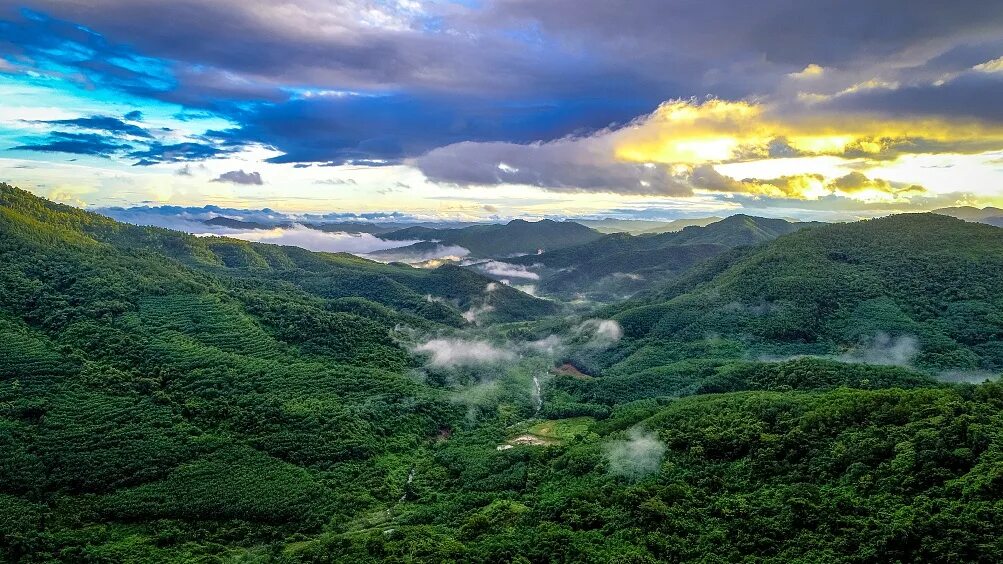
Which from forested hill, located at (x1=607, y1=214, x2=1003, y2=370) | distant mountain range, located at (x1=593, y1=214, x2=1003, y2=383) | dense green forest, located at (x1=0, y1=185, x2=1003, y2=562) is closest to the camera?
dense green forest, located at (x1=0, y1=185, x2=1003, y2=562)

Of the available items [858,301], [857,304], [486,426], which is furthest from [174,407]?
[858,301]

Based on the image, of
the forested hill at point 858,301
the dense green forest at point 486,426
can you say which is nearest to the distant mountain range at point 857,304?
the forested hill at point 858,301

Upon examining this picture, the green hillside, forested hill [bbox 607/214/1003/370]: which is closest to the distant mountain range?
forested hill [bbox 607/214/1003/370]

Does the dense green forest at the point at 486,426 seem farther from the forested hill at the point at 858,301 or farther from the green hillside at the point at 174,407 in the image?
the forested hill at the point at 858,301

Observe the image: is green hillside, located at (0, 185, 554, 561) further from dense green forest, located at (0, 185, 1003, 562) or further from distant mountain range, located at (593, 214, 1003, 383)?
distant mountain range, located at (593, 214, 1003, 383)

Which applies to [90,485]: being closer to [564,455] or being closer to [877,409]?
[564,455]

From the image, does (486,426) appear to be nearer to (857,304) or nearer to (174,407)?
(174,407)
